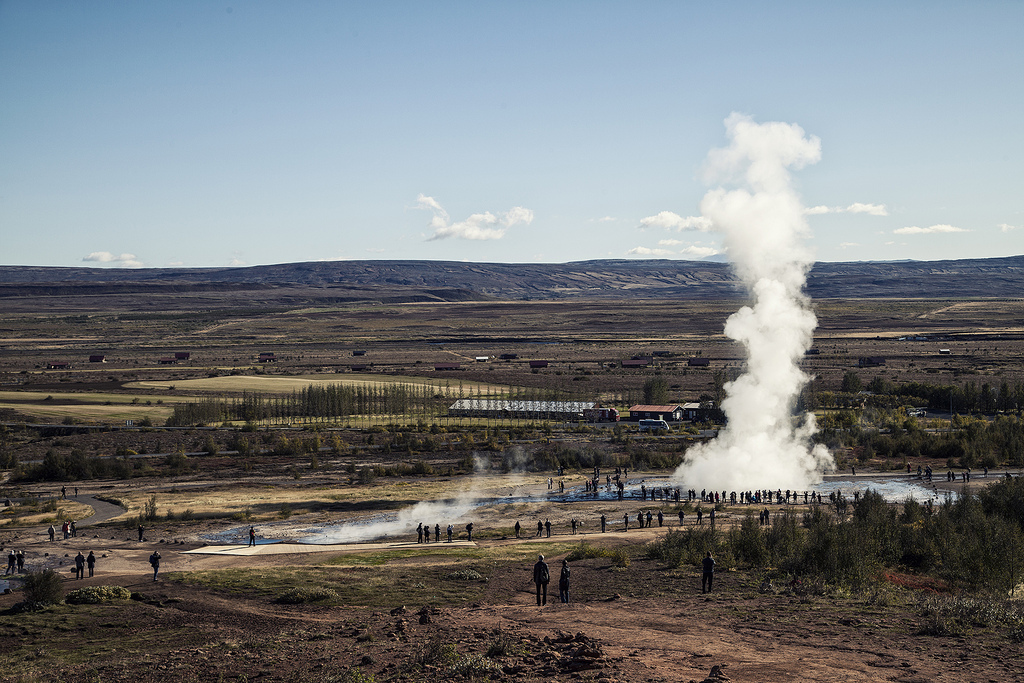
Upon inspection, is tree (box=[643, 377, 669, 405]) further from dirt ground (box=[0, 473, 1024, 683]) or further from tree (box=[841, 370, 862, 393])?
dirt ground (box=[0, 473, 1024, 683])

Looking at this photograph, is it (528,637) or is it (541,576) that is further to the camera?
(541,576)

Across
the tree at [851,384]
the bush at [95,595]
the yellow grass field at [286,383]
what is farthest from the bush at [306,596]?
the tree at [851,384]

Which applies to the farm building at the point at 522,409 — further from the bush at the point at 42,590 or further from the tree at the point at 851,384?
the bush at the point at 42,590

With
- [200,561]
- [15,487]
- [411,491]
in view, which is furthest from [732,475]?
[15,487]

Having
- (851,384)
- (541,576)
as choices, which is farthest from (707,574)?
(851,384)

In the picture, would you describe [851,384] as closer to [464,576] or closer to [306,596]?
[464,576]

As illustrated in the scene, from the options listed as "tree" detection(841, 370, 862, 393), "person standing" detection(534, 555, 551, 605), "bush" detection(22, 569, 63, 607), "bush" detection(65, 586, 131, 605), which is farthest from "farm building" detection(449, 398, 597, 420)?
"bush" detection(22, 569, 63, 607)
